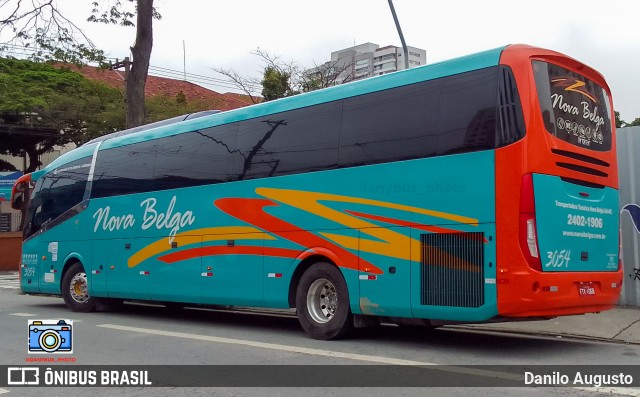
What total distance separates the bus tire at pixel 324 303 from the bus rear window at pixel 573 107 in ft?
11.3

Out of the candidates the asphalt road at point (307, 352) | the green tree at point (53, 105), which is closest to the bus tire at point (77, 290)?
the asphalt road at point (307, 352)

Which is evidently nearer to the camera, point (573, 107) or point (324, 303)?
point (573, 107)

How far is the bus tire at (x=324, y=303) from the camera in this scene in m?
9.07

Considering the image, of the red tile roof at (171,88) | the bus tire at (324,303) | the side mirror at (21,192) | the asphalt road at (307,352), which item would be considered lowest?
the asphalt road at (307,352)

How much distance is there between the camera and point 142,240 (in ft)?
41.3

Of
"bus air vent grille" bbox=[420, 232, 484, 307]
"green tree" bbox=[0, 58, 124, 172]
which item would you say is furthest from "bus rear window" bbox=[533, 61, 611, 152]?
"green tree" bbox=[0, 58, 124, 172]

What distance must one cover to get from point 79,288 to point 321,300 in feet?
23.0

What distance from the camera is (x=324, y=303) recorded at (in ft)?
31.2

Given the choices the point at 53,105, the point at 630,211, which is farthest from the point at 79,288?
the point at 53,105

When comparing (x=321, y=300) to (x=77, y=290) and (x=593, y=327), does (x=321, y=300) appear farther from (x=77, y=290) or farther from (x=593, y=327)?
(x=77, y=290)

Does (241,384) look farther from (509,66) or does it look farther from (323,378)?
(509,66)

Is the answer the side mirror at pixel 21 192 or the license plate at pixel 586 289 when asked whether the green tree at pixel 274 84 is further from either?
the license plate at pixel 586 289

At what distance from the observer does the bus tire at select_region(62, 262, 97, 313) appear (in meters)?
14.0

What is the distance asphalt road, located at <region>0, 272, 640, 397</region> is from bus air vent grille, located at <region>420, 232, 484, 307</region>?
71 centimetres
